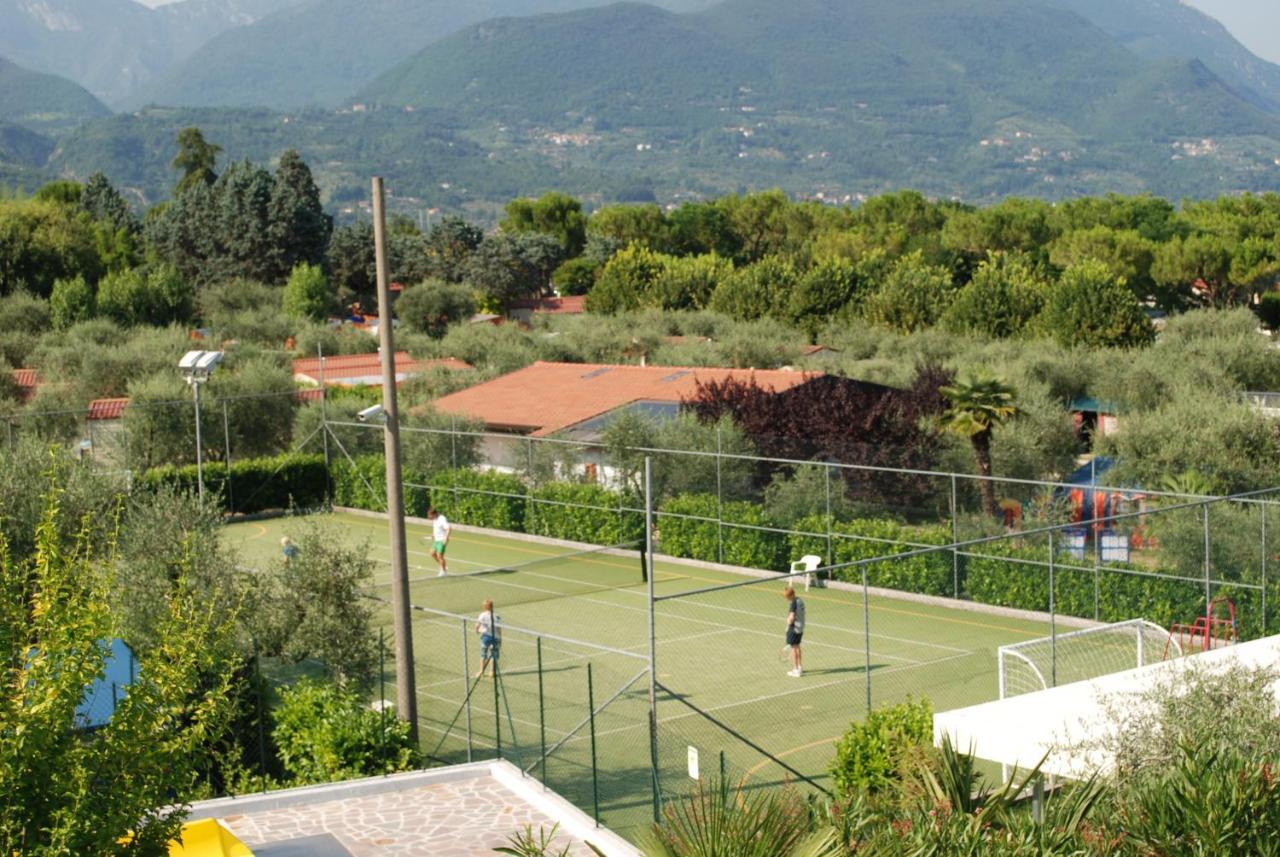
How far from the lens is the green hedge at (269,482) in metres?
40.2

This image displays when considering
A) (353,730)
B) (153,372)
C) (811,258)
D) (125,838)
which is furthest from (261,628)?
(811,258)

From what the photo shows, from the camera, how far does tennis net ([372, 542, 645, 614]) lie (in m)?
27.8

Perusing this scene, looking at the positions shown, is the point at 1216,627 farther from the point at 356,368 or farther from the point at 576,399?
the point at 356,368

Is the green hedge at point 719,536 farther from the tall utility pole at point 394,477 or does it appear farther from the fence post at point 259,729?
the tall utility pole at point 394,477

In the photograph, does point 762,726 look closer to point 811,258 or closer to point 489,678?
point 489,678

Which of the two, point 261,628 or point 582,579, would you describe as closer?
point 261,628

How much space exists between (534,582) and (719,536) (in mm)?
4014

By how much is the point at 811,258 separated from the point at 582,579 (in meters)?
73.9

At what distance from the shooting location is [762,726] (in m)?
20.3

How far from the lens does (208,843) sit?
41.5 feet

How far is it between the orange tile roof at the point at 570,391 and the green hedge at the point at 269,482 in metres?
3.99

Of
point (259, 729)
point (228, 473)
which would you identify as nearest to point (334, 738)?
point (259, 729)

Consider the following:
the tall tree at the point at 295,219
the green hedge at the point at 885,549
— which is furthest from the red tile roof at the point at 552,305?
the green hedge at the point at 885,549

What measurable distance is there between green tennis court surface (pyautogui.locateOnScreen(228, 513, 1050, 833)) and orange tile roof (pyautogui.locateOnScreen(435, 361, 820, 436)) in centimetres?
693
